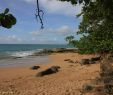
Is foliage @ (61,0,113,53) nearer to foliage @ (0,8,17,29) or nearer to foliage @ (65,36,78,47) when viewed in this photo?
foliage @ (65,36,78,47)

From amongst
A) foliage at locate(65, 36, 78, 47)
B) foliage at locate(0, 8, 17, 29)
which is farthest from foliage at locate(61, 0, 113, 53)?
foliage at locate(0, 8, 17, 29)

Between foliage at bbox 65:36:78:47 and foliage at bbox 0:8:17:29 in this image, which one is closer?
foliage at bbox 0:8:17:29

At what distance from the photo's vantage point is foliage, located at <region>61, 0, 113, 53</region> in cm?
1052

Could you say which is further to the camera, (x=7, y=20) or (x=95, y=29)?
(x=95, y=29)

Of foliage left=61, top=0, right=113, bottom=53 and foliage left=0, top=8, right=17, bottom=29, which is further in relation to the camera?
foliage left=61, top=0, right=113, bottom=53

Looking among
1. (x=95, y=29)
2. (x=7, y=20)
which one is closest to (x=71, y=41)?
(x=95, y=29)

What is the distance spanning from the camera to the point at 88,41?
11734 millimetres

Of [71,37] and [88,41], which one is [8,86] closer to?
[71,37]

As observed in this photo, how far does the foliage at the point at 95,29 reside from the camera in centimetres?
1052

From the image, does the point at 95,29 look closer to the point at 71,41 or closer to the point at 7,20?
the point at 71,41

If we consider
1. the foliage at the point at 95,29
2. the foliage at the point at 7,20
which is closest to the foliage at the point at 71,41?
the foliage at the point at 95,29

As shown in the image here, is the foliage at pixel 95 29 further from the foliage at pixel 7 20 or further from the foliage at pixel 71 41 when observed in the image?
the foliage at pixel 7 20

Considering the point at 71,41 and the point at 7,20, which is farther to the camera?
the point at 71,41

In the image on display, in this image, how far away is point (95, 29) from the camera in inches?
456
